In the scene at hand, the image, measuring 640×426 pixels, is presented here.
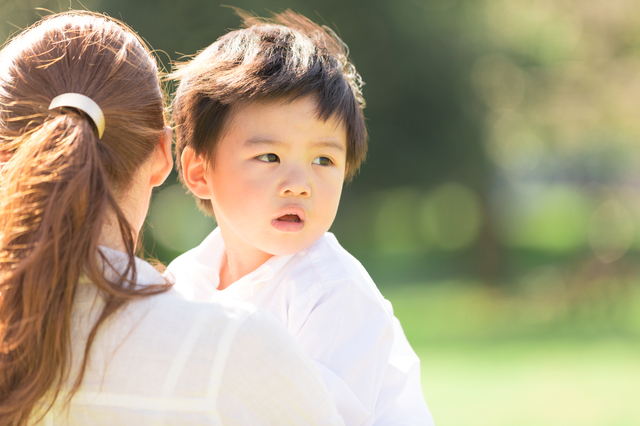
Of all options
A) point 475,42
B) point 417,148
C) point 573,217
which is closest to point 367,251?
point 417,148

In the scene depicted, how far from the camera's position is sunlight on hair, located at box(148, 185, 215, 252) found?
604 inches

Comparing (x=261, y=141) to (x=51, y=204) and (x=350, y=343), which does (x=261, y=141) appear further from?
(x=51, y=204)

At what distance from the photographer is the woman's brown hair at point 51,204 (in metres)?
1.17

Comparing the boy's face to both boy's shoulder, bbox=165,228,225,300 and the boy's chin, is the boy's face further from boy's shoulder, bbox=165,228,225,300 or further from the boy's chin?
boy's shoulder, bbox=165,228,225,300

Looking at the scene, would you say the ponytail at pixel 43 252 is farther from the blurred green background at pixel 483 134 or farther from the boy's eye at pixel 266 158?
the blurred green background at pixel 483 134

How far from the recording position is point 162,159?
5.22ft

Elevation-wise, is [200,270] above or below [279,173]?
below

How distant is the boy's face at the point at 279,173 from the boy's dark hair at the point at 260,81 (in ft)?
0.13

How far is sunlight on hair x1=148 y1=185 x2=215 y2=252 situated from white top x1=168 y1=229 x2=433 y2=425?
1253 cm

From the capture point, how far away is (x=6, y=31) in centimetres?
905

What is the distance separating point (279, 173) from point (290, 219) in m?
0.16

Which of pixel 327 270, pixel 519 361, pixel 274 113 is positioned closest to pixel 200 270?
pixel 327 270

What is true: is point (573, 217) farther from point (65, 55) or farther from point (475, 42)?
point (65, 55)

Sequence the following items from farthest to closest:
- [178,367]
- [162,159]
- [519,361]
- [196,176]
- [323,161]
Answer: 1. [519,361]
2. [196,176]
3. [323,161]
4. [162,159]
5. [178,367]
